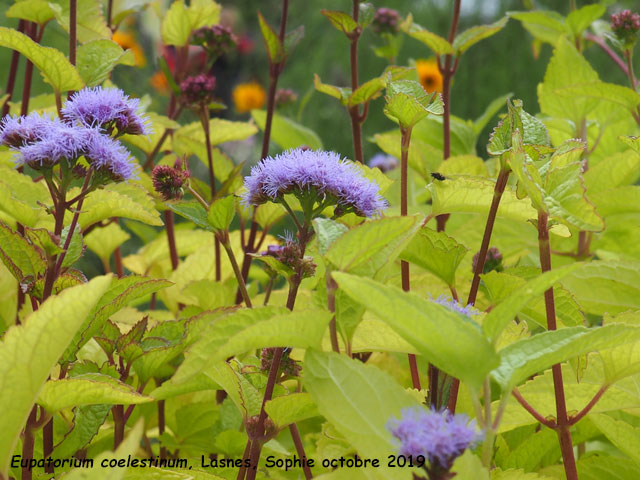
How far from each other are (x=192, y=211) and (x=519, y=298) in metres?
0.36

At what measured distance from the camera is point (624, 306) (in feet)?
2.91

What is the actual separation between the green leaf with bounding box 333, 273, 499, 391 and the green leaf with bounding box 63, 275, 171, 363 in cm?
28

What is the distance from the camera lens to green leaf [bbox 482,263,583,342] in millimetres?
444

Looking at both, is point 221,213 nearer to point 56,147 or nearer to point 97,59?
point 56,147

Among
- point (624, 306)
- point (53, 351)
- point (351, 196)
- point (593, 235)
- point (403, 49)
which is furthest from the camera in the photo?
point (403, 49)

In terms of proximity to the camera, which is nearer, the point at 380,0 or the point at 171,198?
the point at 171,198

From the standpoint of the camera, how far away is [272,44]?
3.24ft

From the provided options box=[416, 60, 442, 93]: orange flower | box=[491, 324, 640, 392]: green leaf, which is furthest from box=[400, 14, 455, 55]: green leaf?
box=[416, 60, 442, 93]: orange flower

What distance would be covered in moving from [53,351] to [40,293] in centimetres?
23

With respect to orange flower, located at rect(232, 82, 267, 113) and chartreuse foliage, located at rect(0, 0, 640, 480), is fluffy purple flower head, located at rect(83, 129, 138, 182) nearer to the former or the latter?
chartreuse foliage, located at rect(0, 0, 640, 480)

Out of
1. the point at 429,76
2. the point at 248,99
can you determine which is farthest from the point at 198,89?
the point at 248,99

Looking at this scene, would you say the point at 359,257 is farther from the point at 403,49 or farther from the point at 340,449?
the point at 403,49

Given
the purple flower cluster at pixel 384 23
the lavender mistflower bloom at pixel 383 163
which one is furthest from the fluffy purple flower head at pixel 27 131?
the lavender mistflower bloom at pixel 383 163

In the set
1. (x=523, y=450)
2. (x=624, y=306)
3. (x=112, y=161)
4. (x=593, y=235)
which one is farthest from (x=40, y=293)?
(x=593, y=235)
